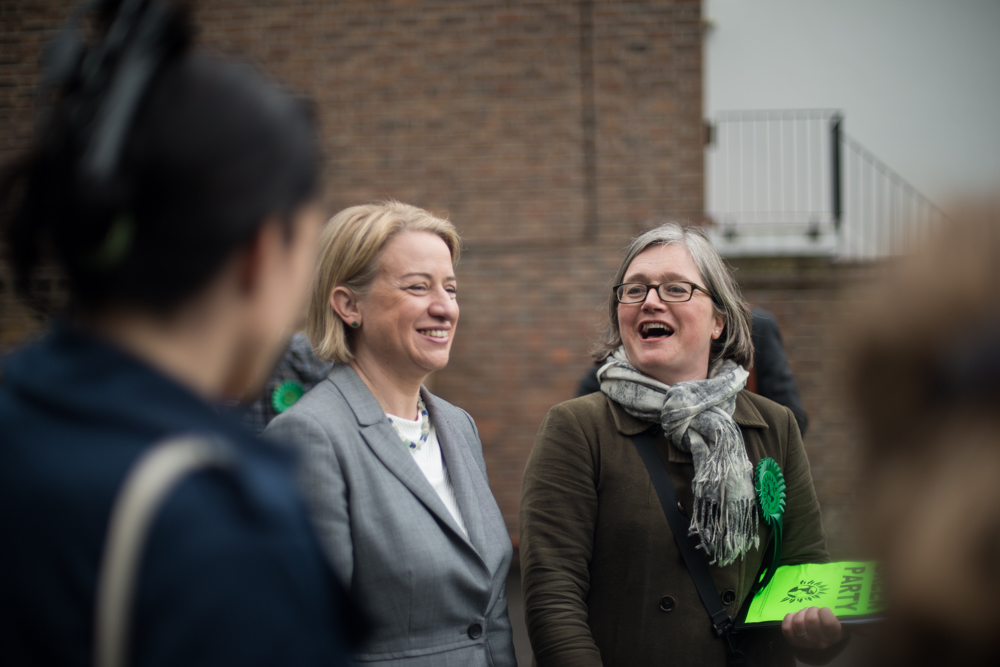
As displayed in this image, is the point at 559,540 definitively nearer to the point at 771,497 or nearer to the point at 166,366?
the point at 771,497

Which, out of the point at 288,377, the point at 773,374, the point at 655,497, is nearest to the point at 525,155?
the point at 773,374

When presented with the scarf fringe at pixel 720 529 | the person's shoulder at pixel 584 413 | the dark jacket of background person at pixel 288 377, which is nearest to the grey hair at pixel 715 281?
the person's shoulder at pixel 584 413

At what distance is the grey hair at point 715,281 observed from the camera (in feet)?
8.34

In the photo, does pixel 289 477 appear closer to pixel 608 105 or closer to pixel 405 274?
pixel 405 274

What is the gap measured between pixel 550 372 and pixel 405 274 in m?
4.40

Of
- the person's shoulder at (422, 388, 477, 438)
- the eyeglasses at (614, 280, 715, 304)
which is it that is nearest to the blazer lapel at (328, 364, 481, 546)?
the person's shoulder at (422, 388, 477, 438)

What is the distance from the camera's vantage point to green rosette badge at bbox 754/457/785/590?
2271mm

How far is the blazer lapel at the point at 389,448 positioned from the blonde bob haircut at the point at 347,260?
177mm

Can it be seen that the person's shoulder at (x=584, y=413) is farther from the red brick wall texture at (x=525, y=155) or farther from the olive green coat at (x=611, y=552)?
the red brick wall texture at (x=525, y=155)

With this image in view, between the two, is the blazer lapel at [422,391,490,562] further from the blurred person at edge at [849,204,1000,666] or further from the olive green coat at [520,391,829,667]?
the blurred person at edge at [849,204,1000,666]

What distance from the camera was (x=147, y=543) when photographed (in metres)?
0.66

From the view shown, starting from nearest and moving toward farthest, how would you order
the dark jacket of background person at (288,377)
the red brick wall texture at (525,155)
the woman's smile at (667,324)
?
the woman's smile at (667,324)
the dark jacket of background person at (288,377)
the red brick wall texture at (525,155)

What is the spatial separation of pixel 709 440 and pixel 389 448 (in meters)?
0.98

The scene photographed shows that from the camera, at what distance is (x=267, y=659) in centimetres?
69
